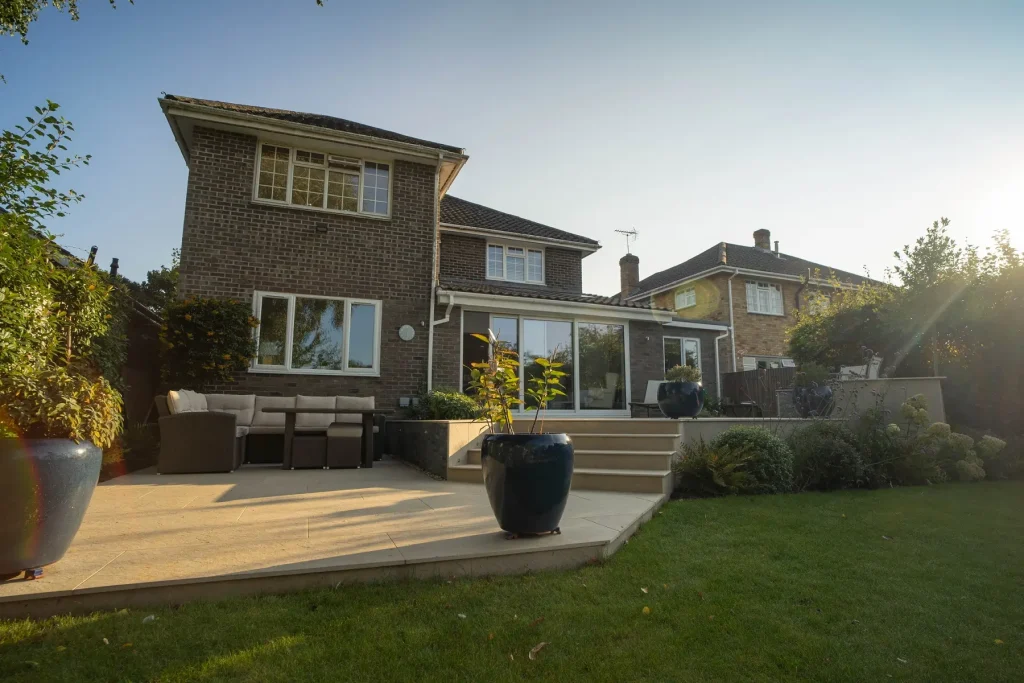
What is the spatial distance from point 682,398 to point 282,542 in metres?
5.95

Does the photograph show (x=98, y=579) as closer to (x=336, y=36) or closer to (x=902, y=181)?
(x=336, y=36)

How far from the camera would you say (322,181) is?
10.1 metres

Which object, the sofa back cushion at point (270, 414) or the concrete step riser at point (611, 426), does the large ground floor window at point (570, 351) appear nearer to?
the concrete step riser at point (611, 426)

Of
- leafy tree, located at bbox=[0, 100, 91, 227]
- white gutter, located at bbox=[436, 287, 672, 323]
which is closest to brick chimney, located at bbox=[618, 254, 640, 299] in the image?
white gutter, located at bbox=[436, 287, 672, 323]

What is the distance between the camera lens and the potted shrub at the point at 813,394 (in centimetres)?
871

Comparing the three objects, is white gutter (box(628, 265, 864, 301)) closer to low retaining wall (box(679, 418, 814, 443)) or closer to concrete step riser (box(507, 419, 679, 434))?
low retaining wall (box(679, 418, 814, 443))

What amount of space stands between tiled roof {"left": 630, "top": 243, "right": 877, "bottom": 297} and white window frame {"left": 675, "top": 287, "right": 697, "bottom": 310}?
560 millimetres

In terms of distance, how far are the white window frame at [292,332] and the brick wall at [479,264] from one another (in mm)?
3903

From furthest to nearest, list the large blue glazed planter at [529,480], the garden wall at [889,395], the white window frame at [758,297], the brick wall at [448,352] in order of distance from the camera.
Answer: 1. the white window frame at [758,297]
2. the brick wall at [448,352]
3. the garden wall at [889,395]
4. the large blue glazed planter at [529,480]

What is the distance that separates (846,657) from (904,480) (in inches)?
225

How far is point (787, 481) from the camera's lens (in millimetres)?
5863

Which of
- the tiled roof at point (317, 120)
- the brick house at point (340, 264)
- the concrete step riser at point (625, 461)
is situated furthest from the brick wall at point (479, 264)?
the concrete step riser at point (625, 461)

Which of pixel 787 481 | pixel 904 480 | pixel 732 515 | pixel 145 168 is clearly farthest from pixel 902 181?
pixel 145 168

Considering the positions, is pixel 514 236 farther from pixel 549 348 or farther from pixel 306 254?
pixel 306 254
